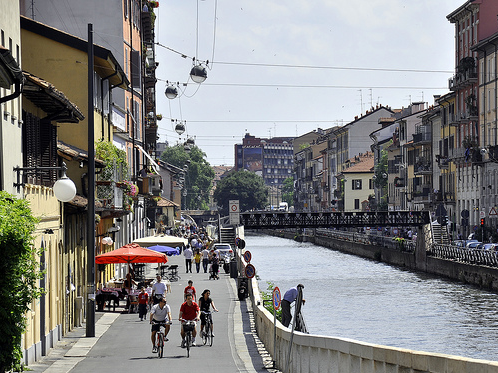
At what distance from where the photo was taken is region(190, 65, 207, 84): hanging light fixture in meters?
31.4

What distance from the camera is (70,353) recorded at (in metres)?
21.2

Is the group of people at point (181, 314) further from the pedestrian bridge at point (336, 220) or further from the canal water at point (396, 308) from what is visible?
the pedestrian bridge at point (336, 220)

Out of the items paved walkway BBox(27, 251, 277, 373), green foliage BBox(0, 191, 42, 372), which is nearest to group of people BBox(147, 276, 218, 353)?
paved walkway BBox(27, 251, 277, 373)

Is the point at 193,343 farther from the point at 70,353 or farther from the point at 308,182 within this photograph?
the point at 308,182

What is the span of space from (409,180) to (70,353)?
83072 millimetres

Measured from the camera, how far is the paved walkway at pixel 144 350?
63.3ft

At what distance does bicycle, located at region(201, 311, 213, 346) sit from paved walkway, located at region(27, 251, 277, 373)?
17 centimetres

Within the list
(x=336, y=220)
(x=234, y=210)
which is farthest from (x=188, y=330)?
(x=336, y=220)

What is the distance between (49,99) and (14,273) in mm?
8217

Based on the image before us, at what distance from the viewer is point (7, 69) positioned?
40.7ft

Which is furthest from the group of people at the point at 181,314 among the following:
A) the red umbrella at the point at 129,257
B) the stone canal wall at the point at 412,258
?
the stone canal wall at the point at 412,258

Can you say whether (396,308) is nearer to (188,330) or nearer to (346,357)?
(188,330)

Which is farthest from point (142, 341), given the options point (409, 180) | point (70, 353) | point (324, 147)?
point (324, 147)

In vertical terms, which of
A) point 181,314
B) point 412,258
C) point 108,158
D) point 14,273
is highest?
point 108,158
